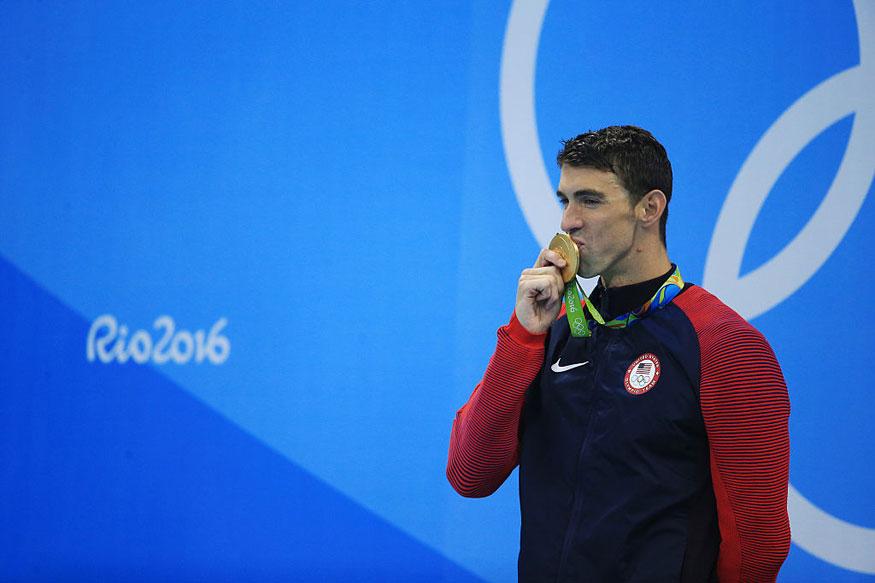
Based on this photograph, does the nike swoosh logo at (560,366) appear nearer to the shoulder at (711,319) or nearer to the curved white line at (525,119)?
the shoulder at (711,319)

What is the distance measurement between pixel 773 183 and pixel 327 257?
1.79 metres

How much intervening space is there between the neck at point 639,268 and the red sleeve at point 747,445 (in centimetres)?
25

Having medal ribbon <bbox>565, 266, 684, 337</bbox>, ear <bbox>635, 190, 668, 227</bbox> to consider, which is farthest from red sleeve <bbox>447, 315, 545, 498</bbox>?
ear <bbox>635, 190, 668, 227</bbox>

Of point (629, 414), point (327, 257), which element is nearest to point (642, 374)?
point (629, 414)

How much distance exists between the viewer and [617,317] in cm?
185

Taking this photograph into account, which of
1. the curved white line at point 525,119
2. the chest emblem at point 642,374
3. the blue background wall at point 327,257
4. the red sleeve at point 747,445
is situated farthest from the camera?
the curved white line at point 525,119

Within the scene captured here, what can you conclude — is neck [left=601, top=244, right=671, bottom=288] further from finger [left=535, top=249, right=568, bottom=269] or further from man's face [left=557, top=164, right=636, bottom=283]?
finger [left=535, top=249, right=568, bottom=269]

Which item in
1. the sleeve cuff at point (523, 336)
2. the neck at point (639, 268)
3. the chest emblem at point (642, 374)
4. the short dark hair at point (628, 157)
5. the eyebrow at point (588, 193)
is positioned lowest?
the chest emblem at point (642, 374)

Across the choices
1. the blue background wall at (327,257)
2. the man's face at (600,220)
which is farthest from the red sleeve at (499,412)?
the blue background wall at (327,257)

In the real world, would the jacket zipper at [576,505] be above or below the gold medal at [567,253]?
below

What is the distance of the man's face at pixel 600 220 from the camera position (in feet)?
6.08

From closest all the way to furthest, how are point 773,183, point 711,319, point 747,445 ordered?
point 747,445
point 711,319
point 773,183

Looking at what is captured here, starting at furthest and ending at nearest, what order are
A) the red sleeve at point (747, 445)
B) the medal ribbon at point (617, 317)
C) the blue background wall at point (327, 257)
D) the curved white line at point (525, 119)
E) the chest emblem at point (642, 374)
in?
1. the curved white line at point (525, 119)
2. the blue background wall at point (327, 257)
3. the medal ribbon at point (617, 317)
4. the chest emblem at point (642, 374)
5. the red sleeve at point (747, 445)

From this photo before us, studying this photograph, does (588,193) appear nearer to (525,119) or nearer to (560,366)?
(560,366)
